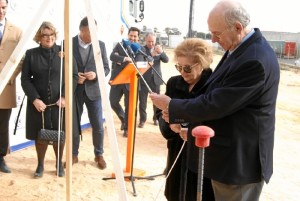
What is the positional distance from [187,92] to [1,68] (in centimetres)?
212

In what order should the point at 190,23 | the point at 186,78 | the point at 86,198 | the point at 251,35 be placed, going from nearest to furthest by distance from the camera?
the point at 251,35 < the point at 186,78 < the point at 86,198 < the point at 190,23

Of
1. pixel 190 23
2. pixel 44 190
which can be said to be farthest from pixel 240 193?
pixel 190 23

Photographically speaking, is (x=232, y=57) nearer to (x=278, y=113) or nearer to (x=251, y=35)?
(x=251, y=35)

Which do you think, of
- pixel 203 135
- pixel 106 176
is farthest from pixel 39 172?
pixel 203 135

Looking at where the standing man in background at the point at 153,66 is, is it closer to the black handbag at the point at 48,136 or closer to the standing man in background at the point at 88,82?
the standing man in background at the point at 88,82

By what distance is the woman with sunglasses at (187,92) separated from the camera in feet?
6.68

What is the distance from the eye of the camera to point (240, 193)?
5.70ft

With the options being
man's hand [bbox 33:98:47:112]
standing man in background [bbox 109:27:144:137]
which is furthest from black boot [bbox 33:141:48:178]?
standing man in background [bbox 109:27:144:137]

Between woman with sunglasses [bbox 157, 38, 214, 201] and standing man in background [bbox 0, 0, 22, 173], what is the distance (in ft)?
6.63

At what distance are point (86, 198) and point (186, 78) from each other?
6.20 ft

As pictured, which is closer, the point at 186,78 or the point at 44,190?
the point at 186,78

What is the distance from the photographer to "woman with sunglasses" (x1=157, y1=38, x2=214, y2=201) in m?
2.04

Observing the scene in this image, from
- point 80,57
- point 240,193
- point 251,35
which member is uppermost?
point 251,35

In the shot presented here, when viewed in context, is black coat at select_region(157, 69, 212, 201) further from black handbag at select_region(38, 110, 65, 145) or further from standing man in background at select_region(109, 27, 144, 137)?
standing man in background at select_region(109, 27, 144, 137)
